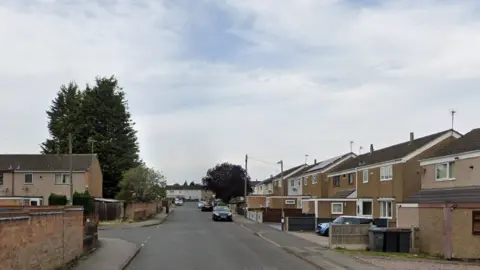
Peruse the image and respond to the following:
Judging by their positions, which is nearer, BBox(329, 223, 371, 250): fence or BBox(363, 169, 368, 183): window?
BBox(329, 223, 371, 250): fence

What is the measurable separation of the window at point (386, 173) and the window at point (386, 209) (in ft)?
6.43

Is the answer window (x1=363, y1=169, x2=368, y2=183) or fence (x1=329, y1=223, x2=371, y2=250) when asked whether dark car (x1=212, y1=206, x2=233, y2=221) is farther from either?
fence (x1=329, y1=223, x2=371, y2=250)

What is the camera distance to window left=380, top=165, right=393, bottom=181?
4797 centimetres

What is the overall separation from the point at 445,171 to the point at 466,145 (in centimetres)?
246

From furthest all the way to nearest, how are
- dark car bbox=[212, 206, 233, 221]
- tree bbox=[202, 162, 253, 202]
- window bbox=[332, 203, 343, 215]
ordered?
tree bbox=[202, 162, 253, 202] → dark car bbox=[212, 206, 233, 221] → window bbox=[332, 203, 343, 215]

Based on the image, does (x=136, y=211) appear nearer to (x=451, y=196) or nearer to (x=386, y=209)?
(x=386, y=209)

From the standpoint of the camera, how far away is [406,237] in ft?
91.8

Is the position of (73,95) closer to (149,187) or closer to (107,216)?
(149,187)

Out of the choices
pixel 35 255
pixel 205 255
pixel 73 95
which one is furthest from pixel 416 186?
pixel 73 95

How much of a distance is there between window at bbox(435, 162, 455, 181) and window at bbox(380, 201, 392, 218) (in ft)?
25.8

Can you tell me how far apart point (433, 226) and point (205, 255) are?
408 inches

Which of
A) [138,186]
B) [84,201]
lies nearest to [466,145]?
[84,201]

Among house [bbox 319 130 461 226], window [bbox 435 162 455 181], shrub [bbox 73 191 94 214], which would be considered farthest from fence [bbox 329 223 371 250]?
shrub [bbox 73 191 94 214]

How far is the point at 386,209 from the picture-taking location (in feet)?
159
